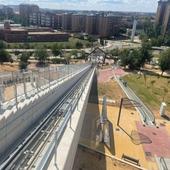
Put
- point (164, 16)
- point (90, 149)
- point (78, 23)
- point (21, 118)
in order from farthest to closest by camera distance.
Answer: point (164, 16) → point (78, 23) → point (90, 149) → point (21, 118)

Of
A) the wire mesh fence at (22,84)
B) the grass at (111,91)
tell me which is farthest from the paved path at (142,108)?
the wire mesh fence at (22,84)

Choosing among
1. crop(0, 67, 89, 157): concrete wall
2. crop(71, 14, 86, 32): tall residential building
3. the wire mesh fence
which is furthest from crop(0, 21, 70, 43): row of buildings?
crop(0, 67, 89, 157): concrete wall

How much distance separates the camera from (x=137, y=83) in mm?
33562

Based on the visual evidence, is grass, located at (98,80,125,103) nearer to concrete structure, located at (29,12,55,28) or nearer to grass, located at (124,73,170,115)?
grass, located at (124,73,170,115)

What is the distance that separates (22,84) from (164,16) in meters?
110

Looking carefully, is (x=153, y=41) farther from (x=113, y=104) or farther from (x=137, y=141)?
(x=137, y=141)

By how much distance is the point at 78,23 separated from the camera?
102562mm

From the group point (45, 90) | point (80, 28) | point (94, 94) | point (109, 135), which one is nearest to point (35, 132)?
point (45, 90)

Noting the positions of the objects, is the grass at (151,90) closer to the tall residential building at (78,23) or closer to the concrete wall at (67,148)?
the concrete wall at (67,148)

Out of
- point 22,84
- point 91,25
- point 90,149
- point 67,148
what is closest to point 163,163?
point 90,149

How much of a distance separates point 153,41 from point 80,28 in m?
36.3

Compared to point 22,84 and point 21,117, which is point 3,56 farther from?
point 21,117

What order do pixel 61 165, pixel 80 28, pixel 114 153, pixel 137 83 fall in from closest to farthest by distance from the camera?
1. pixel 61 165
2. pixel 114 153
3. pixel 137 83
4. pixel 80 28

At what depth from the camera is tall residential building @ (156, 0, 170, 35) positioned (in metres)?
99.1
